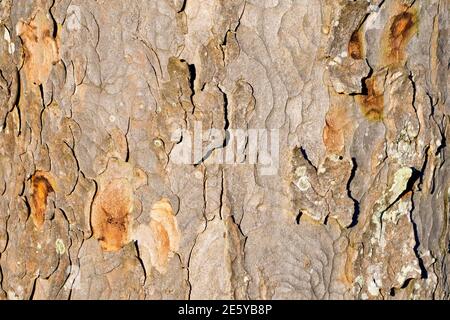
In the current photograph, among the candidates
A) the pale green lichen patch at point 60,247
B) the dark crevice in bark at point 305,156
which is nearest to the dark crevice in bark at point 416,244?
the dark crevice in bark at point 305,156

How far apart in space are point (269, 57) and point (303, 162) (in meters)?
0.24

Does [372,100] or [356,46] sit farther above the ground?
[356,46]

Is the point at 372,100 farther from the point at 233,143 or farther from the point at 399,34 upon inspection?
the point at 233,143

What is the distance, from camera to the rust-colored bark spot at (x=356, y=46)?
145cm

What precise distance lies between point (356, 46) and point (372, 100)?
127mm

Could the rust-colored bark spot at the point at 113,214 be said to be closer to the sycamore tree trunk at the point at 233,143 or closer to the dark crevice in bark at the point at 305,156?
the sycamore tree trunk at the point at 233,143

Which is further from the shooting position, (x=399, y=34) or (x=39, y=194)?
(x=39, y=194)

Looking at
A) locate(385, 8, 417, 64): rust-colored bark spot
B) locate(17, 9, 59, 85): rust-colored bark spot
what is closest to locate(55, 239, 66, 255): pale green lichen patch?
locate(17, 9, 59, 85): rust-colored bark spot

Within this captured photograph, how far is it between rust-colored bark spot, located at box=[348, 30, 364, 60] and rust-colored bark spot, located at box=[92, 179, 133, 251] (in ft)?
1.88

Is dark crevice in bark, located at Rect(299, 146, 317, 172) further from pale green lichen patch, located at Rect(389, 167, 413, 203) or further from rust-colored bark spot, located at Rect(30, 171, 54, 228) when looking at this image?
rust-colored bark spot, located at Rect(30, 171, 54, 228)

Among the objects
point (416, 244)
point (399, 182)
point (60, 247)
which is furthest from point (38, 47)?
point (416, 244)

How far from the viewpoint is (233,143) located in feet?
4.72

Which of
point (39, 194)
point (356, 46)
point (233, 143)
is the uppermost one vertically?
point (356, 46)

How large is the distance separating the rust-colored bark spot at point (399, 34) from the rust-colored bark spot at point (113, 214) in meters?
0.66
